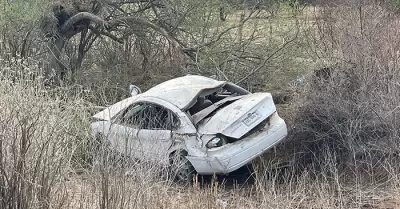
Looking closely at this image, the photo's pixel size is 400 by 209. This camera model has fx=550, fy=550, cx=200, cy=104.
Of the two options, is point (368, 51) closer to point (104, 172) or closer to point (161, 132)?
point (161, 132)

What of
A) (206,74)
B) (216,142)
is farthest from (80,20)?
(216,142)

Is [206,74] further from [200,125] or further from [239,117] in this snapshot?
[239,117]

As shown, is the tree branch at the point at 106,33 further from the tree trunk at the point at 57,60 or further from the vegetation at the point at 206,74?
the tree trunk at the point at 57,60

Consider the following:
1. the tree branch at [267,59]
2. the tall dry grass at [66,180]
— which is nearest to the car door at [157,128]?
the tall dry grass at [66,180]

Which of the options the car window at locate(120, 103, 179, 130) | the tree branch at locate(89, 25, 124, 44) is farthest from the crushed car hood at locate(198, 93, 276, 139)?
the tree branch at locate(89, 25, 124, 44)

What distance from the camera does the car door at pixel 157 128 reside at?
9180mm

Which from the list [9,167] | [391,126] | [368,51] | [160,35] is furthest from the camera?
[160,35]

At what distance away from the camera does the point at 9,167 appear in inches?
221

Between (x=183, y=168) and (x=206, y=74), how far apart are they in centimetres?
452

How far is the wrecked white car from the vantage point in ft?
29.2

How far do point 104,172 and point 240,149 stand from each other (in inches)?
138

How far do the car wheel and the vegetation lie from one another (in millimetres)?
299

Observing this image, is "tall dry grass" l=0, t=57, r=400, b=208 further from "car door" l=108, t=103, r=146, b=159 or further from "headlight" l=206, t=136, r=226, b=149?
"headlight" l=206, t=136, r=226, b=149

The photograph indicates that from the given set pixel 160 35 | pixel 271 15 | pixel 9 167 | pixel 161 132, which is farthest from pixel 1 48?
pixel 9 167
